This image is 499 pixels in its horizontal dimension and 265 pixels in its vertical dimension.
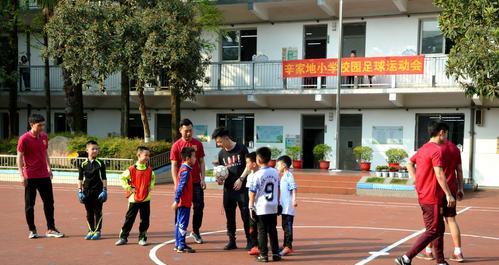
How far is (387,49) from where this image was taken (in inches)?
947

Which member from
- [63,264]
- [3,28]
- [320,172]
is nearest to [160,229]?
[63,264]

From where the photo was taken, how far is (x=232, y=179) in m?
8.95

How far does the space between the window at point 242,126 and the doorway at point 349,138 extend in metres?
4.16

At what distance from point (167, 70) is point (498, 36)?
459 inches

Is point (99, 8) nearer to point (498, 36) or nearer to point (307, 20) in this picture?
point (307, 20)

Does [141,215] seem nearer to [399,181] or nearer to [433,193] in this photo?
[433,193]

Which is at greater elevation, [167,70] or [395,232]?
[167,70]

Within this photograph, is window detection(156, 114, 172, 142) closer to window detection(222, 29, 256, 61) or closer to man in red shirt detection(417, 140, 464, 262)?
window detection(222, 29, 256, 61)

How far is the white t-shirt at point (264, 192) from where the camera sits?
813 cm

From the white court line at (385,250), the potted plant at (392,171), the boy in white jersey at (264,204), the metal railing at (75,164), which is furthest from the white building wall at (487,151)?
the boy in white jersey at (264,204)

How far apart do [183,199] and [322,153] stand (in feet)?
52.2

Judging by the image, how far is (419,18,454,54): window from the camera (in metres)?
23.1

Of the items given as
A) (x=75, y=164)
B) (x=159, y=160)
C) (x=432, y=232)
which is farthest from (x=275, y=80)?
(x=432, y=232)

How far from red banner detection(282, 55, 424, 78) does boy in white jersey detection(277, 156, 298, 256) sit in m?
13.7
